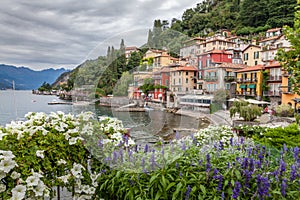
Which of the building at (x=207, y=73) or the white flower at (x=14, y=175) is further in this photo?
the building at (x=207, y=73)

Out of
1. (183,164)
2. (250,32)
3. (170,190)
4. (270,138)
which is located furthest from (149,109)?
(250,32)

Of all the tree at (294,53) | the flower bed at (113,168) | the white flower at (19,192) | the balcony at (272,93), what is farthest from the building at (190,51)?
the balcony at (272,93)

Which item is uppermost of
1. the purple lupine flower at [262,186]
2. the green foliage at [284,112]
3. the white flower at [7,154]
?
the white flower at [7,154]

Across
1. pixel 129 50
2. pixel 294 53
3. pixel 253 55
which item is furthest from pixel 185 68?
pixel 253 55

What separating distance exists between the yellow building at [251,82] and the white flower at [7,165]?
2484 centimetres

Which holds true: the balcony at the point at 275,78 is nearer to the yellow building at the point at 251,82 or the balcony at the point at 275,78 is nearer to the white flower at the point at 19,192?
the yellow building at the point at 251,82

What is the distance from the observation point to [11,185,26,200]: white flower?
166 centimetres

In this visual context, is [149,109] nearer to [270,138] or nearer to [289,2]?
[270,138]

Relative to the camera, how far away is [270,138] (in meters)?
4.30

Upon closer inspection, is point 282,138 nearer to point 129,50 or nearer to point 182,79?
point 182,79

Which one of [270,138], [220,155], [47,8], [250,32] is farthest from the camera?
[250,32]

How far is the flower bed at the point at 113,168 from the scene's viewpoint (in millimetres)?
1739

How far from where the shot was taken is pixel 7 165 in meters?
1.64

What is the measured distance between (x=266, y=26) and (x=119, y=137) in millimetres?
45061
